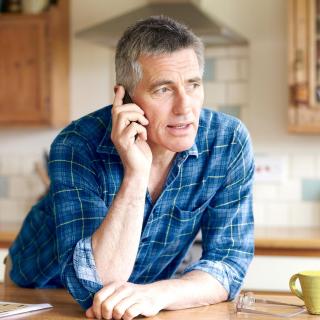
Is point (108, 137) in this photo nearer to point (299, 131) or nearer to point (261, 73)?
point (299, 131)

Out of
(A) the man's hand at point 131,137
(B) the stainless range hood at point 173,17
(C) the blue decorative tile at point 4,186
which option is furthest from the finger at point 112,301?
(C) the blue decorative tile at point 4,186

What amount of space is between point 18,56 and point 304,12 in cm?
155

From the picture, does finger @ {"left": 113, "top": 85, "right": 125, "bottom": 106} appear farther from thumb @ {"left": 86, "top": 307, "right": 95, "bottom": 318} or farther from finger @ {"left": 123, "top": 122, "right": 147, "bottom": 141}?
thumb @ {"left": 86, "top": 307, "right": 95, "bottom": 318}

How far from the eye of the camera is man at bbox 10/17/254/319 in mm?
1954

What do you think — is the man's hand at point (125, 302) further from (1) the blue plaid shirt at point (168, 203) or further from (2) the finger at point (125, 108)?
(2) the finger at point (125, 108)

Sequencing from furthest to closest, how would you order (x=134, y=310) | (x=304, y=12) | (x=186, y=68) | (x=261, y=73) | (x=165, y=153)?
(x=261, y=73)
(x=304, y=12)
(x=165, y=153)
(x=186, y=68)
(x=134, y=310)

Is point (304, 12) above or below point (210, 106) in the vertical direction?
above

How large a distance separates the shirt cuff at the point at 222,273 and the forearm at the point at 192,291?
15 millimetres

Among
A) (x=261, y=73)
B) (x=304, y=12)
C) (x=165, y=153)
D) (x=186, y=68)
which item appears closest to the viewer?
(x=186, y=68)

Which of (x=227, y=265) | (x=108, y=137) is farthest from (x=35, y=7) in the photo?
(x=227, y=265)

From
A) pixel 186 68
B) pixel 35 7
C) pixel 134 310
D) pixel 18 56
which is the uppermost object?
pixel 35 7

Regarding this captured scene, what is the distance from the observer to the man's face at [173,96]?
6.72 feet

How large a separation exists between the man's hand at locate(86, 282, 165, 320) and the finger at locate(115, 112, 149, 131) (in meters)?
0.45

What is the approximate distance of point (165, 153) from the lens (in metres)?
2.24
